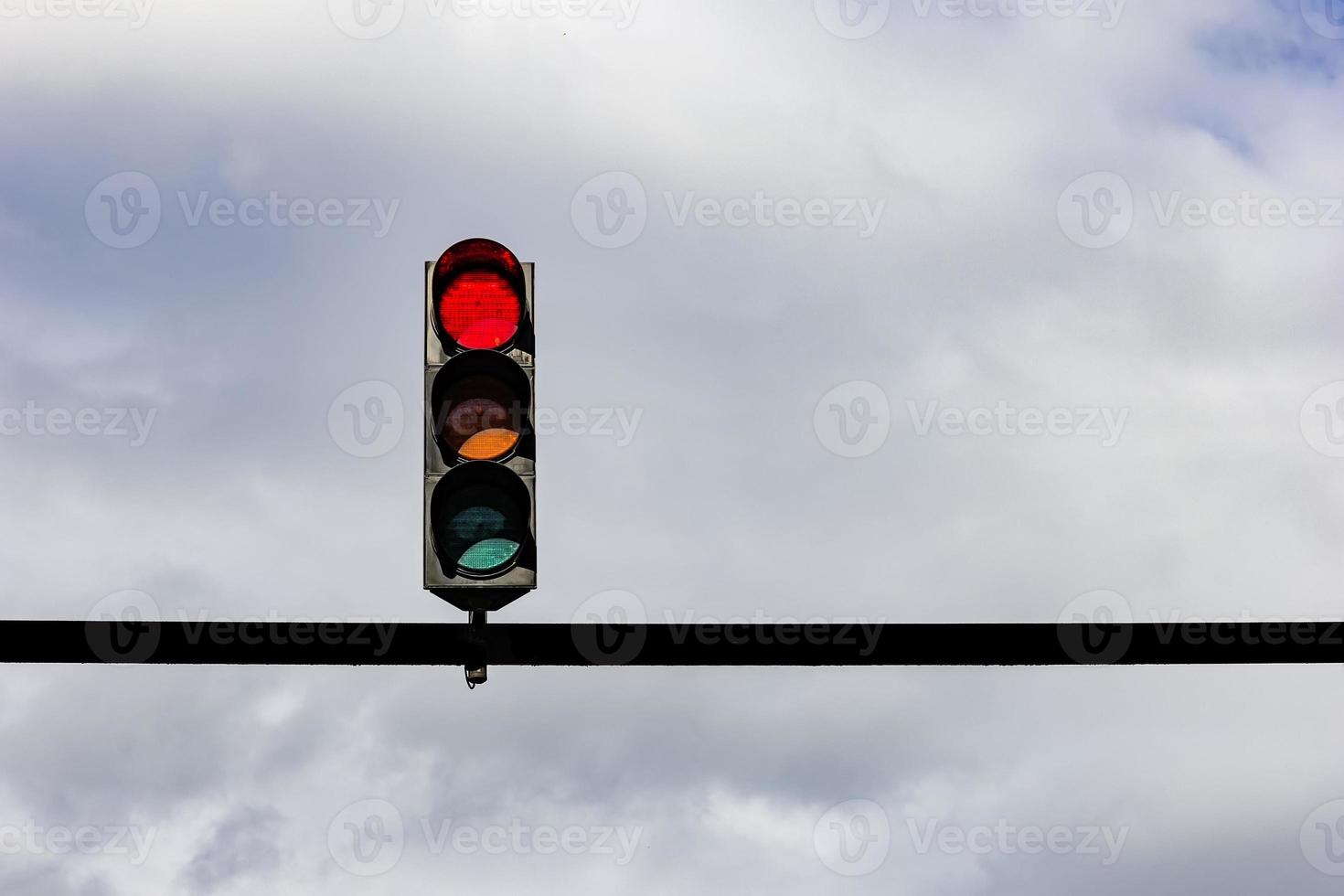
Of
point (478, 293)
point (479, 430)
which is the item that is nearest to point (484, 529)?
point (479, 430)

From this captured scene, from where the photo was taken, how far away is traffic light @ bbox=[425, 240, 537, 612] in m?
5.12

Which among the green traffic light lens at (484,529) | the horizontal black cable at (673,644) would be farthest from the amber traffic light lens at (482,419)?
the horizontal black cable at (673,644)

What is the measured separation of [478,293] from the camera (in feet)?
17.4

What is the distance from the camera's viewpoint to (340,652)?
5.48 metres

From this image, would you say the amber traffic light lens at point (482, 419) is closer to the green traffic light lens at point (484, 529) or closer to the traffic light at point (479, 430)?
the traffic light at point (479, 430)

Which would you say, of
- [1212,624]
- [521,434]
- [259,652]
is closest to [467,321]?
[521,434]

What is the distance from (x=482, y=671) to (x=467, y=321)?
1040 millimetres

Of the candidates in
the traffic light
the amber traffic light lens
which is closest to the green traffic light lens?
the traffic light

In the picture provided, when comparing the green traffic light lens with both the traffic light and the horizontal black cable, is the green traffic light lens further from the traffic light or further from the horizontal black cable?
the horizontal black cable

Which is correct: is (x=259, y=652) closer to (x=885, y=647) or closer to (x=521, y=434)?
(x=521, y=434)

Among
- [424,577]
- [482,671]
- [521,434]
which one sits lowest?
[482,671]

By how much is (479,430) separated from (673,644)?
2.88 ft

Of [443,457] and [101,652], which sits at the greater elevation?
[443,457]

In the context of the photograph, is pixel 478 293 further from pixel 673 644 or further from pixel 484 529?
pixel 673 644
